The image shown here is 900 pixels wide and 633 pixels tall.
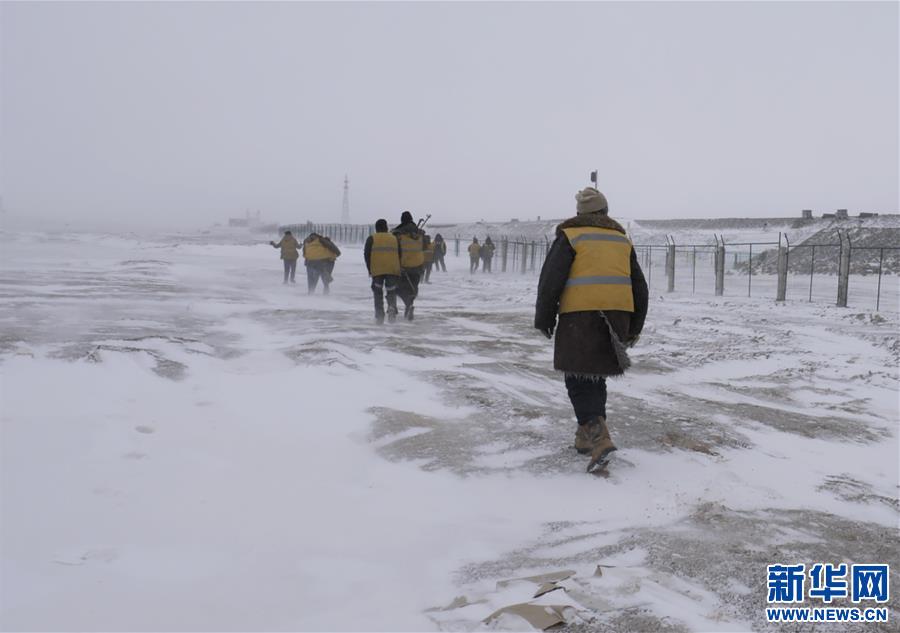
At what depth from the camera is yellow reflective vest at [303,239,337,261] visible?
14.7m

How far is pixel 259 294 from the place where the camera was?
47.1 feet

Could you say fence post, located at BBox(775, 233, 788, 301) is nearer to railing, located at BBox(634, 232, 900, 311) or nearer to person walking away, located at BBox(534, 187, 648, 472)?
railing, located at BBox(634, 232, 900, 311)

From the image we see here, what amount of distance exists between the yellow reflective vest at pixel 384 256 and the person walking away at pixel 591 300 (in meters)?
6.07

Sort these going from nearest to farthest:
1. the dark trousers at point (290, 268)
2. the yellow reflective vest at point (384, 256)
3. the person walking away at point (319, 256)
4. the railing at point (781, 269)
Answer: the yellow reflective vest at point (384, 256) → the person walking away at point (319, 256) → the railing at point (781, 269) → the dark trousers at point (290, 268)

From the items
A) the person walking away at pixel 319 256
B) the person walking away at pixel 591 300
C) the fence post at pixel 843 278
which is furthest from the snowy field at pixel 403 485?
the fence post at pixel 843 278

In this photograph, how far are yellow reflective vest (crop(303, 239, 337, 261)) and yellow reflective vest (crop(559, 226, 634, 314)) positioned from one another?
1122 cm

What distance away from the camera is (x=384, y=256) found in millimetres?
9961

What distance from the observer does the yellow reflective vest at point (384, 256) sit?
32.6 feet

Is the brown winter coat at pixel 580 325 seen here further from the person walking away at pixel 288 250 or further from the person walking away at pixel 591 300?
the person walking away at pixel 288 250

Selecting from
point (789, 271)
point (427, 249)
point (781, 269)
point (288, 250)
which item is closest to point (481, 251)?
point (288, 250)

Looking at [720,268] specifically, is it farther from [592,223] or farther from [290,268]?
[592,223]

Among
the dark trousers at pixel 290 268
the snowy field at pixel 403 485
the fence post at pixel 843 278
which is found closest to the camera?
the snowy field at pixel 403 485

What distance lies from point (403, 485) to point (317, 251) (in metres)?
11.5

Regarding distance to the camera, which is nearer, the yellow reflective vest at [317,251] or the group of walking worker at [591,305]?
the group of walking worker at [591,305]
